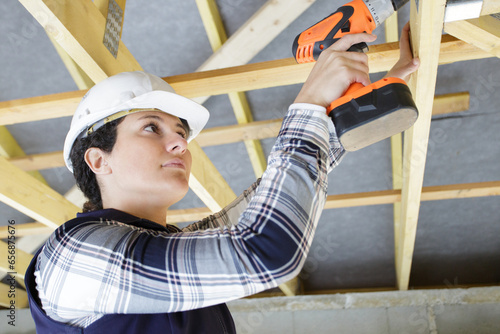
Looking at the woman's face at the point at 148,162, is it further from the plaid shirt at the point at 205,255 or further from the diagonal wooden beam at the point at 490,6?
the diagonal wooden beam at the point at 490,6

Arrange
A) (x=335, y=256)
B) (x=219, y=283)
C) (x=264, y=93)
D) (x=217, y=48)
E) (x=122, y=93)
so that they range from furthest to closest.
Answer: (x=335, y=256)
(x=264, y=93)
(x=217, y=48)
(x=122, y=93)
(x=219, y=283)

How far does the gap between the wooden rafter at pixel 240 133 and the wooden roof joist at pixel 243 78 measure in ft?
3.32

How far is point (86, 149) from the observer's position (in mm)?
1405

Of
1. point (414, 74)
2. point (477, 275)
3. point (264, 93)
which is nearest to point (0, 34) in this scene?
point (264, 93)

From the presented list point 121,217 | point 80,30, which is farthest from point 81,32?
point 121,217

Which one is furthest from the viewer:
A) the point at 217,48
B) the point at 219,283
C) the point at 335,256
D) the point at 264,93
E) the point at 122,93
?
the point at 335,256

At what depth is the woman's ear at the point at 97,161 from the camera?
133cm

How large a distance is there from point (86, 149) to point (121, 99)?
19 centimetres

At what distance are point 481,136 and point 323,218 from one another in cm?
146

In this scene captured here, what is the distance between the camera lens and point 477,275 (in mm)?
4719

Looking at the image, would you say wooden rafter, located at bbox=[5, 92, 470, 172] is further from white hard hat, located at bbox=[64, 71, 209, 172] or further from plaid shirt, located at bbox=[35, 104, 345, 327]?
plaid shirt, located at bbox=[35, 104, 345, 327]

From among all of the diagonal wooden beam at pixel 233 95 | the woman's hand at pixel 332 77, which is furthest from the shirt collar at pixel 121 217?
the diagonal wooden beam at pixel 233 95

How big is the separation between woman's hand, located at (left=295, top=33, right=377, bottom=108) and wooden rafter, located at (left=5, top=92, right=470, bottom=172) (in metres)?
2.02

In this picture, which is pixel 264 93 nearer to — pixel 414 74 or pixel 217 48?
pixel 217 48
